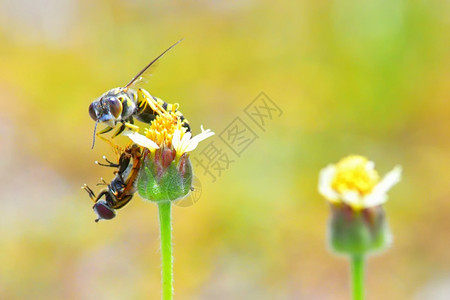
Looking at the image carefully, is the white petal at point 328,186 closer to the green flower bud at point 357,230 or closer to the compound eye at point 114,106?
the green flower bud at point 357,230

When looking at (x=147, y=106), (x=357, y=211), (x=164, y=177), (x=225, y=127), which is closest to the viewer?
(x=164, y=177)

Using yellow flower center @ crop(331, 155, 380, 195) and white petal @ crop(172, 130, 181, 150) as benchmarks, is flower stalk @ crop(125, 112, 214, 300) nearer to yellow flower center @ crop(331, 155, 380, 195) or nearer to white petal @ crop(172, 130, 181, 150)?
white petal @ crop(172, 130, 181, 150)

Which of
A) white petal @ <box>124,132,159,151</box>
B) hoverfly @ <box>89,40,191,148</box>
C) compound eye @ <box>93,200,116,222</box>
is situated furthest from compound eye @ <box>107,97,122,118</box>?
compound eye @ <box>93,200,116,222</box>

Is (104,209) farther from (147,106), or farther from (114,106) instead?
(147,106)

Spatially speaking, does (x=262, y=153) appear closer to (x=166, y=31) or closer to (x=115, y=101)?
(x=166, y=31)

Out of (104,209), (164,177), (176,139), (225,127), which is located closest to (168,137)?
(176,139)
